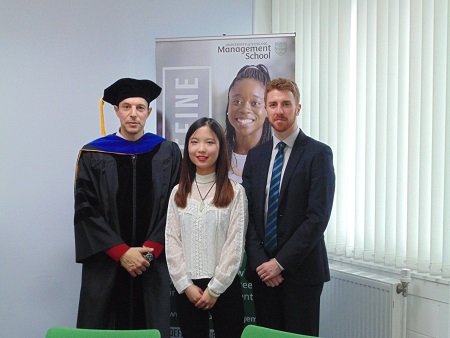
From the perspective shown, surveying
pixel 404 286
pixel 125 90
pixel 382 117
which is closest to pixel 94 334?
pixel 125 90

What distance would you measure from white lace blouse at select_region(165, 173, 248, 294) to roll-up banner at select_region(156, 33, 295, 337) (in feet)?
3.31

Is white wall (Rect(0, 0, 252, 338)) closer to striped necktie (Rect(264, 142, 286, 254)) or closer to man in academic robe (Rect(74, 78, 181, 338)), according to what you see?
man in academic robe (Rect(74, 78, 181, 338))

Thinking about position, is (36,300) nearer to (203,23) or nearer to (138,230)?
(138,230)

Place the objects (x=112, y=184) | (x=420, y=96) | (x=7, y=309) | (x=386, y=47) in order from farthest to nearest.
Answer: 1. (x=7, y=309)
2. (x=386, y=47)
3. (x=420, y=96)
4. (x=112, y=184)

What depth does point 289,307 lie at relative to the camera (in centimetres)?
229

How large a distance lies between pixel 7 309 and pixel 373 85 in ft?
9.87

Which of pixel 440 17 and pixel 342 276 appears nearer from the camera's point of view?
pixel 440 17

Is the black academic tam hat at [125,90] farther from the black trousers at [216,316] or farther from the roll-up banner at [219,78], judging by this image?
the black trousers at [216,316]

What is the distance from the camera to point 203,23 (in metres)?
3.86

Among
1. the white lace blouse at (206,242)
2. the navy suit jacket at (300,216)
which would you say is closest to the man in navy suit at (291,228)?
the navy suit jacket at (300,216)

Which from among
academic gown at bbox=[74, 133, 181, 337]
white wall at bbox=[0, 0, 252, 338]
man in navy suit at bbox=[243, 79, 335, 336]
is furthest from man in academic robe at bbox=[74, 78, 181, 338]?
white wall at bbox=[0, 0, 252, 338]

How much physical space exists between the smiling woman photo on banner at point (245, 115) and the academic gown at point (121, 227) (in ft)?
2.62

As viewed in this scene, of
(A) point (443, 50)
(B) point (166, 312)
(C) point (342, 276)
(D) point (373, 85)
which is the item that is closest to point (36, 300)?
Answer: (B) point (166, 312)

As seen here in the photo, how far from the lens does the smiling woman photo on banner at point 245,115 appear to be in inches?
129
